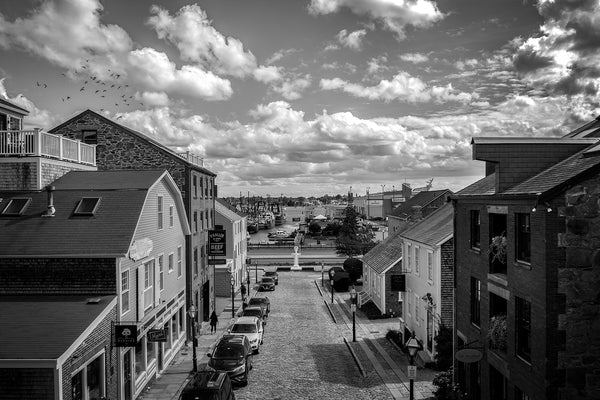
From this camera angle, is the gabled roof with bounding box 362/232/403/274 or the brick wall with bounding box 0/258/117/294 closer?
the brick wall with bounding box 0/258/117/294

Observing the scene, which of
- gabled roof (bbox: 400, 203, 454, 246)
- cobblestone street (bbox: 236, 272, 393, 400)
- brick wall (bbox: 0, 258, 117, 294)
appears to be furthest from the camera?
gabled roof (bbox: 400, 203, 454, 246)

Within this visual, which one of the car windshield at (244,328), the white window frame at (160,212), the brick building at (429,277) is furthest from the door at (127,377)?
the brick building at (429,277)

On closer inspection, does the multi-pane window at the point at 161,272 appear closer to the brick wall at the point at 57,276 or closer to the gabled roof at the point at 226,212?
the brick wall at the point at 57,276

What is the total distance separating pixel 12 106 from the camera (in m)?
24.7

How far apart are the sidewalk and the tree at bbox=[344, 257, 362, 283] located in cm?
2051

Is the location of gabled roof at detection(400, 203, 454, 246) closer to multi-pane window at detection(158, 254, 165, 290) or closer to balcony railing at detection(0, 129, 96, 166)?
multi-pane window at detection(158, 254, 165, 290)

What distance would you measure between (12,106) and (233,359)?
1572cm

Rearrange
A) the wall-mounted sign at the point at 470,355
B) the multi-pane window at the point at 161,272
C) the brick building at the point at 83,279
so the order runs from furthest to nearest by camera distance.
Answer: the multi-pane window at the point at 161,272 → the wall-mounted sign at the point at 470,355 → the brick building at the point at 83,279

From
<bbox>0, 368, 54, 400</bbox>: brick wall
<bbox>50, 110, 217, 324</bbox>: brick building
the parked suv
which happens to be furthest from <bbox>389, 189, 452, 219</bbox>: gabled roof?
<bbox>0, 368, 54, 400</bbox>: brick wall

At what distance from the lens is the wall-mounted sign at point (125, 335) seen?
17.6 metres

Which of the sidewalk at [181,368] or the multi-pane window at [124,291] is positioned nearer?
the multi-pane window at [124,291]

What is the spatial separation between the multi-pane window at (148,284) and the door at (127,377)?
2.50 m

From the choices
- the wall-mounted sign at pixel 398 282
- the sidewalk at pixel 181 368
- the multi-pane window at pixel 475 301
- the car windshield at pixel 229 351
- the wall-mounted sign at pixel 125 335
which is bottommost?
the sidewalk at pixel 181 368

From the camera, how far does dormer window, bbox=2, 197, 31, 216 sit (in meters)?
19.8
